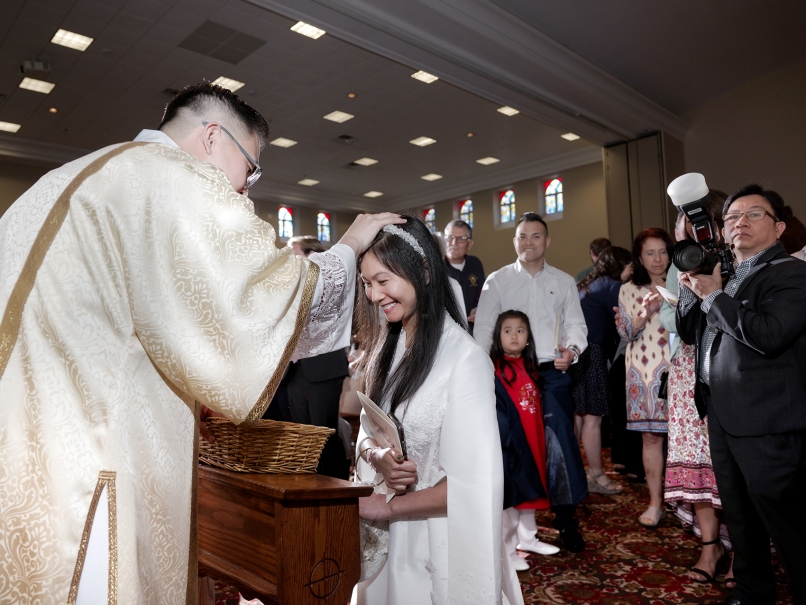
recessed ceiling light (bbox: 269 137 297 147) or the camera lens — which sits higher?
recessed ceiling light (bbox: 269 137 297 147)

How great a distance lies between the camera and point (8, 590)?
110 cm

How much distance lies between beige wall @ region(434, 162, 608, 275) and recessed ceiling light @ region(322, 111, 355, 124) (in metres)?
5.55

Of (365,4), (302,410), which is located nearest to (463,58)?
(365,4)

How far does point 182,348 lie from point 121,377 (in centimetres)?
13

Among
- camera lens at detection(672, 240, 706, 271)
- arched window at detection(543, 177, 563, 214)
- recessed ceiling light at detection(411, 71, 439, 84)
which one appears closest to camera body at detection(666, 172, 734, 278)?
camera lens at detection(672, 240, 706, 271)

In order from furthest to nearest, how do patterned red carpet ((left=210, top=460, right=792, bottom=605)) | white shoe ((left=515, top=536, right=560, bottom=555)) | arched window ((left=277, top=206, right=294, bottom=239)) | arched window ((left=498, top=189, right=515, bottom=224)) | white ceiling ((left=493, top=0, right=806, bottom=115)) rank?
1. arched window ((left=277, top=206, right=294, bottom=239))
2. arched window ((left=498, top=189, right=515, bottom=224))
3. white ceiling ((left=493, top=0, right=806, bottom=115))
4. white shoe ((left=515, top=536, right=560, bottom=555))
5. patterned red carpet ((left=210, top=460, right=792, bottom=605))

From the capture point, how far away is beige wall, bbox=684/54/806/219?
912 centimetres

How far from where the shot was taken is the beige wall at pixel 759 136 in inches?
359

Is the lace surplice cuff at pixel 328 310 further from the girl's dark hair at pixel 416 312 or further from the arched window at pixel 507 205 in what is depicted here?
the arched window at pixel 507 205

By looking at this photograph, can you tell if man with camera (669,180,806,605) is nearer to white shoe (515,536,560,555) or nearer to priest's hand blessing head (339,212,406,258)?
white shoe (515,536,560,555)

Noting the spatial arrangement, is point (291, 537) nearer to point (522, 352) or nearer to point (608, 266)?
point (522, 352)

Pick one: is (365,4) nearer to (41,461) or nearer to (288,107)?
(288,107)

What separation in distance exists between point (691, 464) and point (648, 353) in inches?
40.2

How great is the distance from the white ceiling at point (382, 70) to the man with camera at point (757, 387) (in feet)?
16.4
